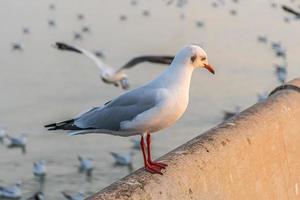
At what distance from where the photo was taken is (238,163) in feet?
12.8

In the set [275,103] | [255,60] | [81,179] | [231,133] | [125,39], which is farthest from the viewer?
[125,39]

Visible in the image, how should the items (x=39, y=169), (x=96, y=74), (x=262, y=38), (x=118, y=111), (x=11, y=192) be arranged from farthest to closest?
(x=262, y=38)
(x=96, y=74)
(x=39, y=169)
(x=11, y=192)
(x=118, y=111)

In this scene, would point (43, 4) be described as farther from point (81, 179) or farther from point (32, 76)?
point (81, 179)

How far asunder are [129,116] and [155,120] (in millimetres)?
224

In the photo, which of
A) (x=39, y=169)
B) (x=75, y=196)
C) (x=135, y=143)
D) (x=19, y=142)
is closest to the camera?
(x=75, y=196)

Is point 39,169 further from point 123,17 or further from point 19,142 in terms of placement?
point 123,17

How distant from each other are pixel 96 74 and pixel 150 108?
64.3 feet

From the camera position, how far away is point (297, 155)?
459 centimetres

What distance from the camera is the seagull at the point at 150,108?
3736mm

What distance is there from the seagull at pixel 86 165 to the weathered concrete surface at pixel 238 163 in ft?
36.9

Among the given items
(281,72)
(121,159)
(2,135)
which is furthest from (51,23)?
(121,159)

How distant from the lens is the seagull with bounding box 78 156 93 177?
51.7ft

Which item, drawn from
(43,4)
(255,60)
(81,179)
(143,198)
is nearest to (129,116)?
(143,198)

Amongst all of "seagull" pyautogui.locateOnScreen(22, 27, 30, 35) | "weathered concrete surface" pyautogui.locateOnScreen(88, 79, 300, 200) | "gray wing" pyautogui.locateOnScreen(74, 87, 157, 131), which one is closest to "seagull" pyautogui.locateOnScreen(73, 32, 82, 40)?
"seagull" pyautogui.locateOnScreen(22, 27, 30, 35)
